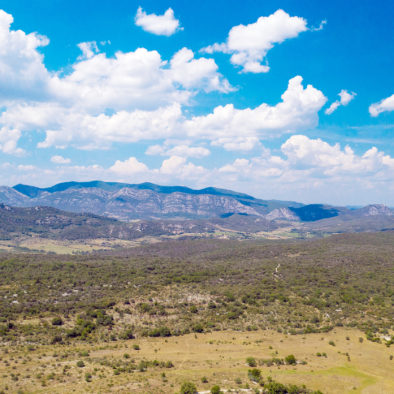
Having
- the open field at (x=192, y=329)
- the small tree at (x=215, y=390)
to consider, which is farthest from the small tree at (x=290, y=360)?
the small tree at (x=215, y=390)

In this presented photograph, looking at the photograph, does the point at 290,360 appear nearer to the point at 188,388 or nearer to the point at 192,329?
the point at 188,388

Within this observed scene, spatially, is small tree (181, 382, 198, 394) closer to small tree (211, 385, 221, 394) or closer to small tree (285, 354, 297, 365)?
small tree (211, 385, 221, 394)

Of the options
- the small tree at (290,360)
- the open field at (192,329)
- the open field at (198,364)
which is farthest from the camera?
the small tree at (290,360)

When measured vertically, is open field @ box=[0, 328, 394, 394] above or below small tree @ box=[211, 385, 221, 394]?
below

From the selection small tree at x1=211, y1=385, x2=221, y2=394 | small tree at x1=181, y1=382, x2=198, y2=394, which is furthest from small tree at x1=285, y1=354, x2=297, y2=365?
small tree at x1=181, y1=382, x2=198, y2=394

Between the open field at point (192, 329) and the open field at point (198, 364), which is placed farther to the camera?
the open field at point (192, 329)

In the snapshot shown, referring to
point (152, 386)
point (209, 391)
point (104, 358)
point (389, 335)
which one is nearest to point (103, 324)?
point (104, 358)

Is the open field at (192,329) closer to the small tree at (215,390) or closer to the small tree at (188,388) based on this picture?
the small tree at (188,388)

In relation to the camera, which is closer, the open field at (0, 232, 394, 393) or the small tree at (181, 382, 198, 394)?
the small tree at (181, 382, 198, 394)

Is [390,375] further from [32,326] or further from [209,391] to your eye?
[32,326]
